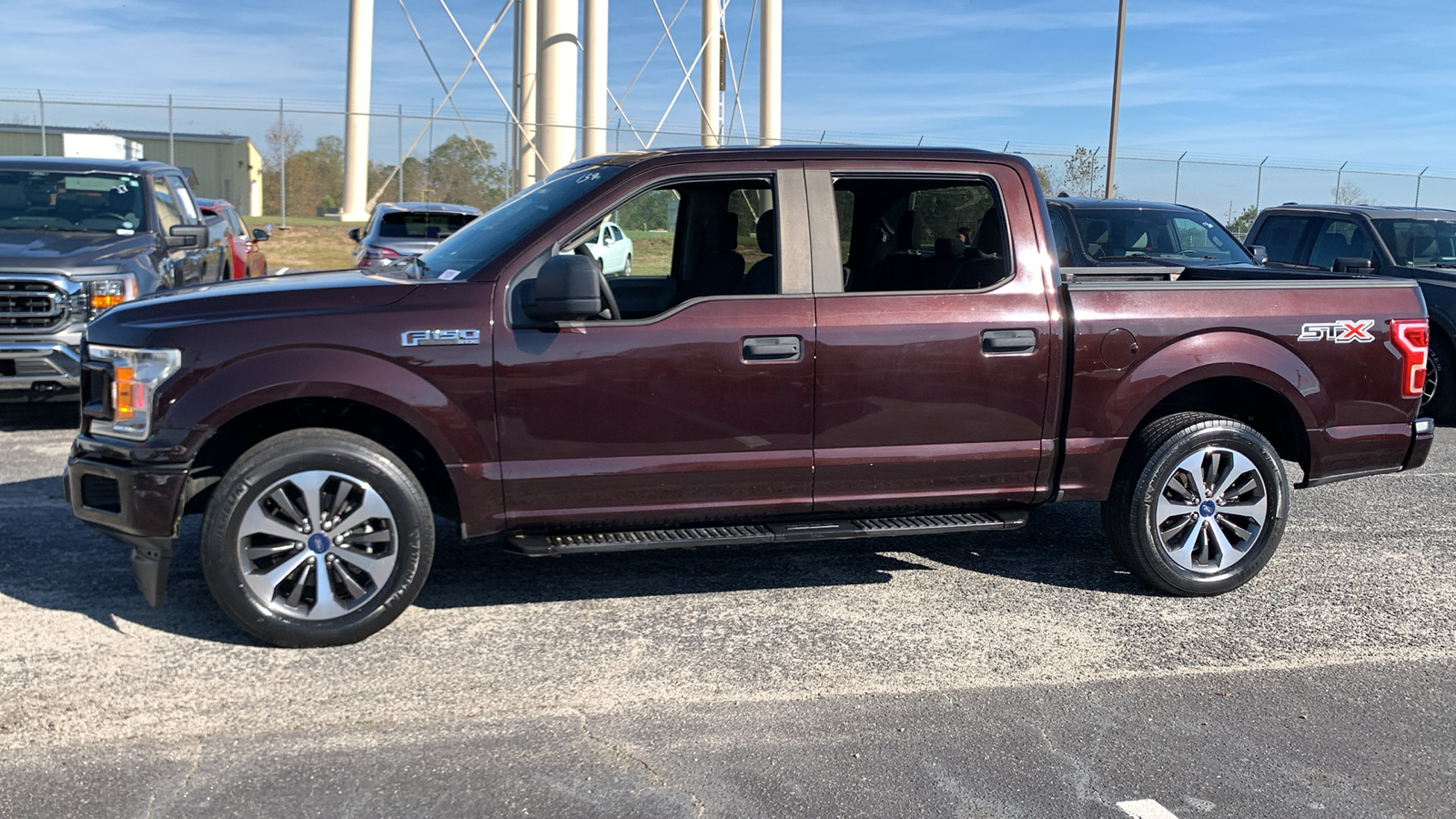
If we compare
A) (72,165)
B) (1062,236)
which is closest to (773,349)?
(1062,236)

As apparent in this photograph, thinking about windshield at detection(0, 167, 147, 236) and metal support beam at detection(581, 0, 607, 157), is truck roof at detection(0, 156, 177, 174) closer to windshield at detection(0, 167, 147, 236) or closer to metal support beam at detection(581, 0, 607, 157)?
windshield at detection(0, 167, 147, 236)

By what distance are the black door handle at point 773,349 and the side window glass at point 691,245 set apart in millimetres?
232

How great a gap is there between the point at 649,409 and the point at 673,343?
0.89ft

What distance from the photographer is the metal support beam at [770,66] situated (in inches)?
1232

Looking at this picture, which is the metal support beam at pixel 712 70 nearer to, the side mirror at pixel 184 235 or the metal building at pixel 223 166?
the metal building at pixel 223 166

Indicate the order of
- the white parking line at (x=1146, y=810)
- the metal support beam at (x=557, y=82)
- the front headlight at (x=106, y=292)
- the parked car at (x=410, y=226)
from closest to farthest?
the white parking line at (x=1146, y=810), the front headlight at (x=106, y=292), the parked car at (x=410, y=226), the metal support beam at (x=557, y=82)

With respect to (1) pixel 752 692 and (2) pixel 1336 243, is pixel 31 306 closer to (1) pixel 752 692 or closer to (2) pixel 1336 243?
(1) pixel 752 692

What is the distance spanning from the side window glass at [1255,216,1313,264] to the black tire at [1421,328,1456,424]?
74.2 inches

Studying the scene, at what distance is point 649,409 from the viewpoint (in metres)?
4.80

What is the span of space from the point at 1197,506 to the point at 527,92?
2646 centimetres

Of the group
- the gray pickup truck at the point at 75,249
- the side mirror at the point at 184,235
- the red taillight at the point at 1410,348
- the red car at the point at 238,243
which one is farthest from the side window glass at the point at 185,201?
the red taillight at the point at 1410,348

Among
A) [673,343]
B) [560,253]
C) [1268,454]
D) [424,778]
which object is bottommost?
[424,778]

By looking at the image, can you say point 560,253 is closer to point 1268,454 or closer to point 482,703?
point 482,703

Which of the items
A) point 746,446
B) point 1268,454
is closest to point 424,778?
point 746,446
